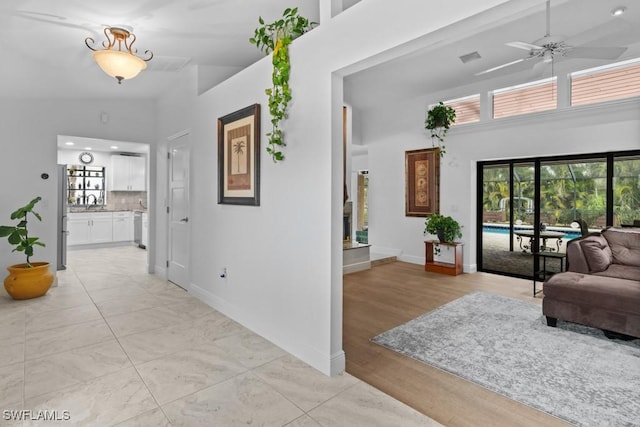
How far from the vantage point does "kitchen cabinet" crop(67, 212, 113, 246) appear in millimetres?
7527

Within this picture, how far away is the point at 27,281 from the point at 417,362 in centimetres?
452

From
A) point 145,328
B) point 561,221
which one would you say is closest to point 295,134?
point 145,328

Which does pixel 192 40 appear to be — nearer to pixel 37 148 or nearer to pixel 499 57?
pixel 37 148

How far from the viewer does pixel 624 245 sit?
12.9 feet

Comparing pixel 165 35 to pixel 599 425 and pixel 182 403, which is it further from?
pixel 599 425

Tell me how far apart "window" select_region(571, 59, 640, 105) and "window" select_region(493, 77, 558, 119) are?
26 centimetres

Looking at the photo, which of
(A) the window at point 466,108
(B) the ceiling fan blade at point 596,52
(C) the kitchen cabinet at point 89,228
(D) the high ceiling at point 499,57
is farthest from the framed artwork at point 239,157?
(C) the kitchen cabinet at point 89,228

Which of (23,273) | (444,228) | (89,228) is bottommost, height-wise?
(23,273)

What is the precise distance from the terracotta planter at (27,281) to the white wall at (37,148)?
0.54 m

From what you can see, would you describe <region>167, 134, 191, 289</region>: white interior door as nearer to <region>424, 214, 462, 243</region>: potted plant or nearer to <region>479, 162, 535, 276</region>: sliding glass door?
<region>424, 214, 462, 243</region>: potted plant

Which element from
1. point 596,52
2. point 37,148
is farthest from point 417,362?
point 37,148

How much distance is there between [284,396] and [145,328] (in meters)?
1.80

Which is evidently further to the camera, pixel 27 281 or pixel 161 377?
pixel 27 281

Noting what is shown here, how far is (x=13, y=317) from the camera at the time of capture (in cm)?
346
